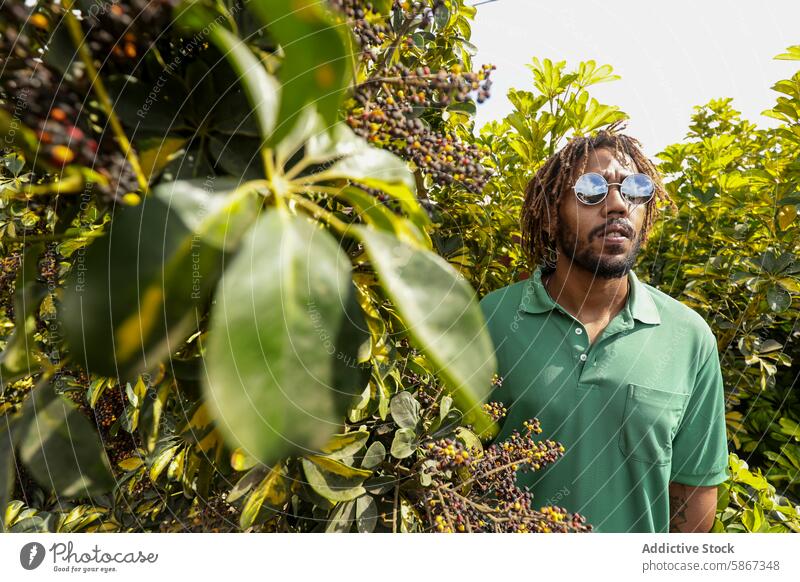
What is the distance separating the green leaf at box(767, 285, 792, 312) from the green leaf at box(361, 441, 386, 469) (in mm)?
520

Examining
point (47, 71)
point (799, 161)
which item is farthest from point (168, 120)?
point (799, 161)

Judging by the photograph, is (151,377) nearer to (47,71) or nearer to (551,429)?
(47,71)

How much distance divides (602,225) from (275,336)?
1.28 feet

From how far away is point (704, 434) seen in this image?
1.82 ft

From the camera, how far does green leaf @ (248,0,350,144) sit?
0.17 metres

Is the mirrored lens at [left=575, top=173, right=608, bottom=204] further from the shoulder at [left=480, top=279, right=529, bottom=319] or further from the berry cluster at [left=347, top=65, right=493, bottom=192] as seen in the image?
the berry cluster at [left=347, top=65, right=493, bottom=192]

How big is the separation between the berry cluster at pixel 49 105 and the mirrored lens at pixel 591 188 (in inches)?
15.9

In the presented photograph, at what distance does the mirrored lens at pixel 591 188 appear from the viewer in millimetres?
495

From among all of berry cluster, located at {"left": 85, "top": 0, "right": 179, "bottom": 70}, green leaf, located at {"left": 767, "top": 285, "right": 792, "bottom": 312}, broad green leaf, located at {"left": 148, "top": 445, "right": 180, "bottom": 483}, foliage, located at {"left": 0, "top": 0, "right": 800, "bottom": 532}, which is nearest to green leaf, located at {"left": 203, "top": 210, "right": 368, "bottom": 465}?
foliage, located at {"left": 0, "top": 0, "right": 800, "bottom": 532}

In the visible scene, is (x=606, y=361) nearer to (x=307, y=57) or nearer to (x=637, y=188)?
(x=637, y=188)

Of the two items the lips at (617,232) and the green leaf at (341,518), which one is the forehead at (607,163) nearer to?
the lips at (617,232)

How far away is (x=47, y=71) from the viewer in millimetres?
222

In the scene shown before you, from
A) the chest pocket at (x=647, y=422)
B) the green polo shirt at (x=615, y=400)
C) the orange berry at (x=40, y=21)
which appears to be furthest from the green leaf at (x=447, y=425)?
the orange berry at (x=40, y=21)

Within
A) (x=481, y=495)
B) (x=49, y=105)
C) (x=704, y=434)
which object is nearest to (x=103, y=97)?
(x=49, y=105)
